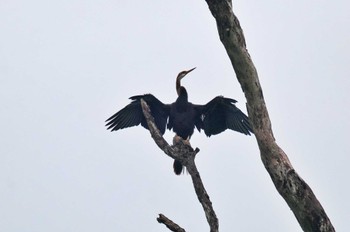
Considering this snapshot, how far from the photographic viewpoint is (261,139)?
599cm

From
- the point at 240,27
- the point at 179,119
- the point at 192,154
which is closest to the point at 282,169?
the point at 240,27

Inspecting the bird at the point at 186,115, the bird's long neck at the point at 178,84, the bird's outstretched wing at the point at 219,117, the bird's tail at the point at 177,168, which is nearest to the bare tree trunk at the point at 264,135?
the bird's tail at the point at 177,168

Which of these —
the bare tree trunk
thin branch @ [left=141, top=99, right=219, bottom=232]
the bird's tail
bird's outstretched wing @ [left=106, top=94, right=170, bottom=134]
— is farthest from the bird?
the bare tree trunk

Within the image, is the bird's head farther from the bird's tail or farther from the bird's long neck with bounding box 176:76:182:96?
the bird's tail

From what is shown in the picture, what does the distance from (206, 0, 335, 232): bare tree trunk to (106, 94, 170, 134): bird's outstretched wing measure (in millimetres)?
5389

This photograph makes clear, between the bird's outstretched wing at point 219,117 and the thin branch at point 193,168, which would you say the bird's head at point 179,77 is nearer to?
the bird's outstretched wing at point 219,117

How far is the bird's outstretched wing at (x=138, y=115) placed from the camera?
11.4 meters

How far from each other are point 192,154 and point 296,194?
6.22ft

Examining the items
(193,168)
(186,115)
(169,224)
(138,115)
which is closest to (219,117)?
(186,115)

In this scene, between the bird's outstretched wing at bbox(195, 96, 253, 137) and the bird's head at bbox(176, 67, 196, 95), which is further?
the bird's head at bbox(176, 67, 196, 95)

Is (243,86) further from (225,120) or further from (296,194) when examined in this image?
(225,120)

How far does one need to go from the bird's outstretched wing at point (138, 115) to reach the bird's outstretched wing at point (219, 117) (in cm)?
58

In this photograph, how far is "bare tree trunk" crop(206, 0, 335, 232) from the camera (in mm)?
5734

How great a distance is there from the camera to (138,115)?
1180 cm
